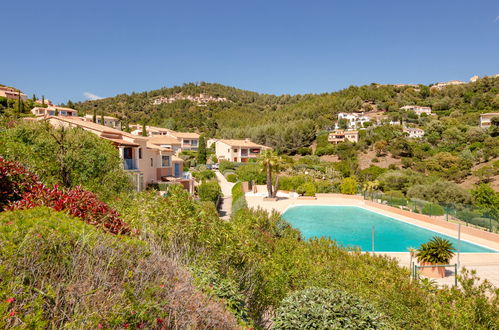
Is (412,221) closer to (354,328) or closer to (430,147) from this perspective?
(354,328)

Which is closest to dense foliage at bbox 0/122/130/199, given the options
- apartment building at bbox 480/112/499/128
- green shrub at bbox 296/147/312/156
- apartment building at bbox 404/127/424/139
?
green shrub at bbox 296/147/312/156

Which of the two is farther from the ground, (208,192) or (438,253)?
(208,192)

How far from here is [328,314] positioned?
4.73 m

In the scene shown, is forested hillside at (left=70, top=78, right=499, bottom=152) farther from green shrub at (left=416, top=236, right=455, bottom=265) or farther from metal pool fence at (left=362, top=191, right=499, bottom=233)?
green shrub at (left=416, top=236, right=455, bottom=265)

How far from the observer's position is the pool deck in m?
13.0

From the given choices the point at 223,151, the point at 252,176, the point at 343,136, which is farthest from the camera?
the point at 343,136

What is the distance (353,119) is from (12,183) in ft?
276

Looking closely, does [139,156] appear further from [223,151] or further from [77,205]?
[223,151]

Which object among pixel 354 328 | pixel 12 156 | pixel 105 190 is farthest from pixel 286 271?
pixel 12 156

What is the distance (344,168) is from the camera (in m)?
47.6

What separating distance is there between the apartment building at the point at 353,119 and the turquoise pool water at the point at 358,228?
178ft

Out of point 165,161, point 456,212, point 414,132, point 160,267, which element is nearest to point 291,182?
point 165,161

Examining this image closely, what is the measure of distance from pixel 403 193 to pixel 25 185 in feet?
128

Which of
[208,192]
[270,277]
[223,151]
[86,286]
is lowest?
[208,192]
